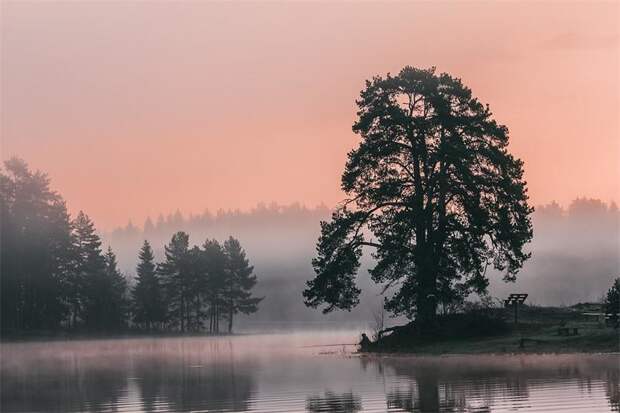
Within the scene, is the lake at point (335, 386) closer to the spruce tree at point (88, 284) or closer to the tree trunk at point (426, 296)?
the tree trunk at point (426, 296)

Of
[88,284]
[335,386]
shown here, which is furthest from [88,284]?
[335,386]

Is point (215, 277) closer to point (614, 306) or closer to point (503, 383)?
point (614, 306)

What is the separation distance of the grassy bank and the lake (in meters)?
2.87

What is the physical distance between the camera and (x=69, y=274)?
127 meters

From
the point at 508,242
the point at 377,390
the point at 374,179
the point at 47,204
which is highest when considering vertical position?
the point at 47,204

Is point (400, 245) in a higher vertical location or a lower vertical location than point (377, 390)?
higher

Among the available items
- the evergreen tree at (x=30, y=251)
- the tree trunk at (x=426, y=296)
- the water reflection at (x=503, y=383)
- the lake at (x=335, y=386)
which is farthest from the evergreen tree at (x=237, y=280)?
the water reflection at (x=503, y=383)

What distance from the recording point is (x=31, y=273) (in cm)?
11725

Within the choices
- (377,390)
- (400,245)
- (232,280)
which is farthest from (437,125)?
(232,280)

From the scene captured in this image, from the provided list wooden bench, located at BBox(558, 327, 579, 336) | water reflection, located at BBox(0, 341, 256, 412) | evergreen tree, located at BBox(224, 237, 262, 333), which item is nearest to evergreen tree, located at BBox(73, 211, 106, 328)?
evergreen tree, located at BBox(224, 237, 262, 333)

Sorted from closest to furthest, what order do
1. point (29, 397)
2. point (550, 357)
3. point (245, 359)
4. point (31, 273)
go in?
point (29, 397) → point (550, 357) → point (245, 359) → point (31, 273)

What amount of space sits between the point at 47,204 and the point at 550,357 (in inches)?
3512

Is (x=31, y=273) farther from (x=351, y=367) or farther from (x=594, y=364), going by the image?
(x=594, y=364)

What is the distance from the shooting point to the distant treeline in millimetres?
117438
